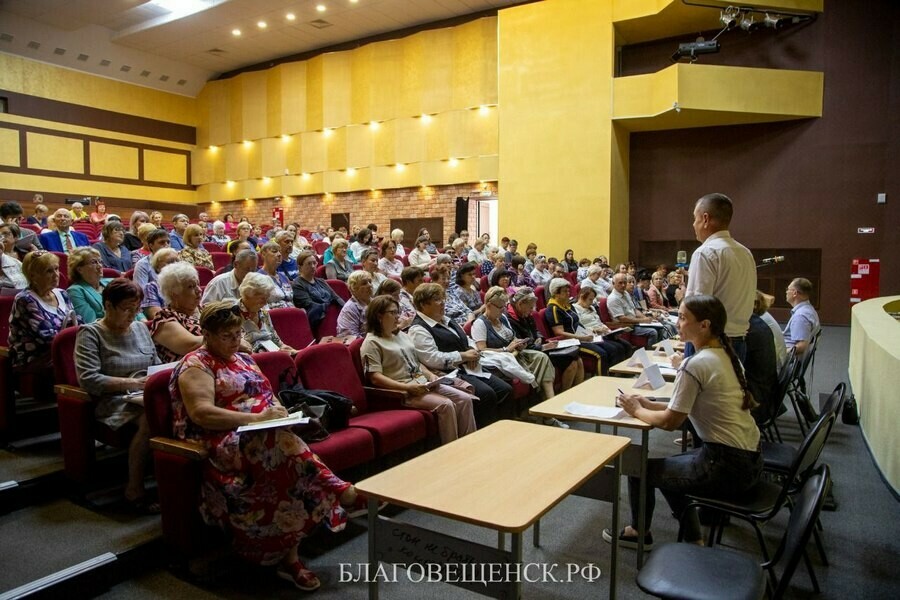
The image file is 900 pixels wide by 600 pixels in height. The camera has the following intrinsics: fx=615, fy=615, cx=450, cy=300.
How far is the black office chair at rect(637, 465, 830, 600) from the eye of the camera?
1.66 metres

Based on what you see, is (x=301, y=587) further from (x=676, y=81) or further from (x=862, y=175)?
(x=862, y=175)

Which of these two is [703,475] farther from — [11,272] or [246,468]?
[11,272]

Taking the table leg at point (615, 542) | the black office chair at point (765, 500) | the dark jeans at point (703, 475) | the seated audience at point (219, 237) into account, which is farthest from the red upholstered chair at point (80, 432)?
the seated audience at point (219, 237)

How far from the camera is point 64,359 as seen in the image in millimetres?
3064

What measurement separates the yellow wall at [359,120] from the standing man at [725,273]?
1018cm

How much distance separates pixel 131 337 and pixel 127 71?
1570 centimetres

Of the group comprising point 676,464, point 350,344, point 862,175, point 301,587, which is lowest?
point 301,587

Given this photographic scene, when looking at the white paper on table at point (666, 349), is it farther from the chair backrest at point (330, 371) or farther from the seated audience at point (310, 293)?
the seated audience at point (310, 293)

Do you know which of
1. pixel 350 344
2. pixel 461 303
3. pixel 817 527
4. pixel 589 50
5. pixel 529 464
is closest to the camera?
pixel 529 464

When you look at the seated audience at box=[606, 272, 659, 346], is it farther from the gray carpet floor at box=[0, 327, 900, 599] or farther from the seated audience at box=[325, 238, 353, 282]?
the gray carpet floor at box=[0, 327, 900, 599]

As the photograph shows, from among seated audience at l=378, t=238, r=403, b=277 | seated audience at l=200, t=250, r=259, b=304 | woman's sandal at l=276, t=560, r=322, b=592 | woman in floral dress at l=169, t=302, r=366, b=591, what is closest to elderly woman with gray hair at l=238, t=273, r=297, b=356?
seated audience at l=200, t=250, r=259, b=304

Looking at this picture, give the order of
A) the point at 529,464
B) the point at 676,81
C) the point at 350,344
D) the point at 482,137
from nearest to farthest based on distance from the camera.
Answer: the point at 529,464 < the point at 350,344 < the point at 676,81 < the point at 482,137

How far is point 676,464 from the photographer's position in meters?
2.56

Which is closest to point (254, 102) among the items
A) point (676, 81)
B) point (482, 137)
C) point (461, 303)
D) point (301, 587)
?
point (482, 137)
